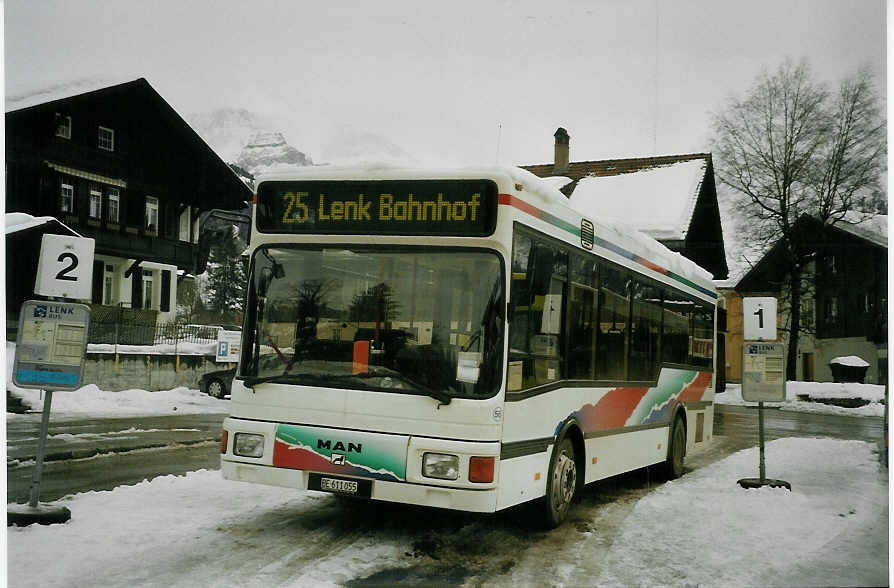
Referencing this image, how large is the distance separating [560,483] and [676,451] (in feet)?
11.6

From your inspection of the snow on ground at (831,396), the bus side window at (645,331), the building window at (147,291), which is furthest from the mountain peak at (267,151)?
the snow on ground at (831,396)

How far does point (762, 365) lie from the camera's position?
9.29 m

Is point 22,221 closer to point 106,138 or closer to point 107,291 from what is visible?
point 107,291

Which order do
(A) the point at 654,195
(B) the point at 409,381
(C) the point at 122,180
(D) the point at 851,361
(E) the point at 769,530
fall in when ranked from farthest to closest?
(A) the point at 654,195 < (C) the point at 122,180 < (D) the point at 851,361 < (E) the point at 769,530 < (B) the point at 409,381

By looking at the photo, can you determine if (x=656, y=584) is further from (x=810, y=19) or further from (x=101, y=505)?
(x=810, y=19)

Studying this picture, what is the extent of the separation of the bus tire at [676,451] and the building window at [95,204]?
620 cm

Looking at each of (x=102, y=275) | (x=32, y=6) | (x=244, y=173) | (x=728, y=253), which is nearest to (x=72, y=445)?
(x=102, y=275)

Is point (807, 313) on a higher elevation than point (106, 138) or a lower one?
lower

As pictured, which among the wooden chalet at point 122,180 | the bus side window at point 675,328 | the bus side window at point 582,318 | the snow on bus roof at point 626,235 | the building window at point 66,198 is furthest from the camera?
the bus side window at point 675,328

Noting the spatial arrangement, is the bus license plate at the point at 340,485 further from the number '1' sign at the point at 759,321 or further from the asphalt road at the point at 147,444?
the number '1' sign at the point at 759,321

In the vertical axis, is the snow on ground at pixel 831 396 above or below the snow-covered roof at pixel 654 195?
below

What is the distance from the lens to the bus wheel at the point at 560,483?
21.3ft

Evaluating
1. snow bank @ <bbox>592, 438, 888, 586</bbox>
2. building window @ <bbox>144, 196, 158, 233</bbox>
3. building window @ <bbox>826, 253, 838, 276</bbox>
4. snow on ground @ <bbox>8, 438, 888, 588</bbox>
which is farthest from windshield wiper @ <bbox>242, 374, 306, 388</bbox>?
building window @ <bbox>826, 253, 838, 276</bbox>

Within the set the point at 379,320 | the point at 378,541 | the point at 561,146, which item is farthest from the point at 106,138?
the point at 378,541
